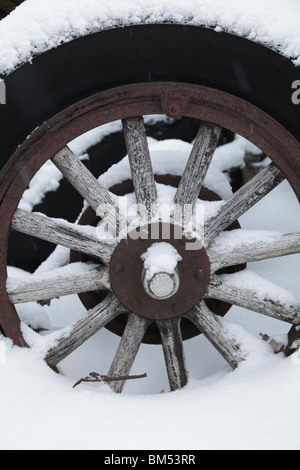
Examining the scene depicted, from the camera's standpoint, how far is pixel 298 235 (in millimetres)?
1355

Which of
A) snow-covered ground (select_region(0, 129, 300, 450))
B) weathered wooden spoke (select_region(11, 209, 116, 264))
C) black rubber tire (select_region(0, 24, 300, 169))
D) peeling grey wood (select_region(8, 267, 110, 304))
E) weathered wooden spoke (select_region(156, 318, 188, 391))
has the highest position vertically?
black rubber tire (select_region(0, 24, 300, 169))

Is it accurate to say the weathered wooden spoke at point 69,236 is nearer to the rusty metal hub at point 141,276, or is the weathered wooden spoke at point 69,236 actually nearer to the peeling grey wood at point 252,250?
the rusty metal hub at point 141,276

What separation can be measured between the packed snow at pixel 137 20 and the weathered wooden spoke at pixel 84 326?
2.09 feet

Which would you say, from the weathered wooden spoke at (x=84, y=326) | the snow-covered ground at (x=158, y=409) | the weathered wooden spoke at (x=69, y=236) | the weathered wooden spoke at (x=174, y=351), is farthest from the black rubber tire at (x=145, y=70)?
the weathered wooden spoke at (x=174, y=351)

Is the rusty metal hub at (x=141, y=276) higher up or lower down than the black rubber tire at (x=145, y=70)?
lower down

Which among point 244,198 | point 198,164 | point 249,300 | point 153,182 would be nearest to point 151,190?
point 153,182

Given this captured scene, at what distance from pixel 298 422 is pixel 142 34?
3.00 feet

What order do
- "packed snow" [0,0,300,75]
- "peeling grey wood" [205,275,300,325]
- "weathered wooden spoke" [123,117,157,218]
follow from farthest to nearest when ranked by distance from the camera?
"peeling grey wood" [205,275,300,325] < "weathered wooden spoke" [123,117,157,218] < "packed snow" [0,0,300,75]

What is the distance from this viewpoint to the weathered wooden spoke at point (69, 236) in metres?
1.33

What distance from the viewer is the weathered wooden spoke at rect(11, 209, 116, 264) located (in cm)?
133

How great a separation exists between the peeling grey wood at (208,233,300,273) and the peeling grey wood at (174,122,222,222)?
0.15 m

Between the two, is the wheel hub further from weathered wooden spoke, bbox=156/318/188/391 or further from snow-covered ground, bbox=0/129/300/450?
snow-covered ground, bbox=0/129/300/450

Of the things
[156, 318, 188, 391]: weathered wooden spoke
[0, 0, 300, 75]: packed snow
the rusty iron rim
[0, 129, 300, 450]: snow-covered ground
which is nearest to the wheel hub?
[156, 318, 188, 391]: weathered wooden spoke

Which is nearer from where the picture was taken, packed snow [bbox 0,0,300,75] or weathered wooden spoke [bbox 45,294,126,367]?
packed snow [bbox 0,0,300,75]
